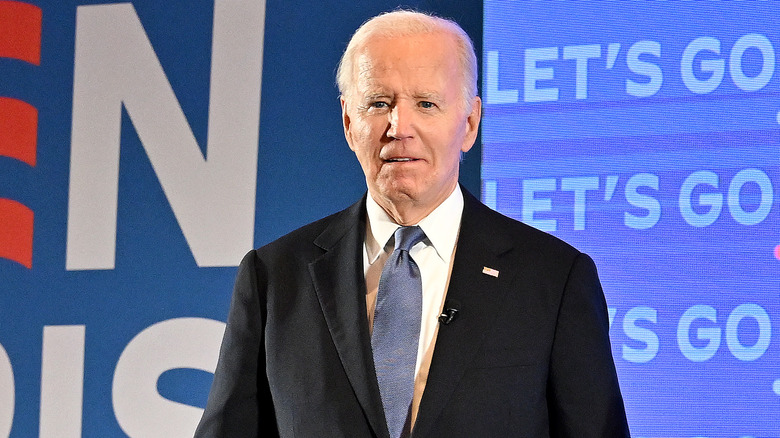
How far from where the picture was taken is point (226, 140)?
3324 mm

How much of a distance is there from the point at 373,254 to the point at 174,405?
5.28 feet

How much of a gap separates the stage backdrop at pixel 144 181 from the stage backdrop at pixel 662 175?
21.9 inches

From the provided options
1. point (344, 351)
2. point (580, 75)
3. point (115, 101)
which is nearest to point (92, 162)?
point (115, 101)

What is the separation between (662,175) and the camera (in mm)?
2639

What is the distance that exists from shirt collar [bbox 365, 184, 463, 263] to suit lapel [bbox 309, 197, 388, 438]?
0.03m

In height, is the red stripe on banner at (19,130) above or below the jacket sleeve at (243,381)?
above

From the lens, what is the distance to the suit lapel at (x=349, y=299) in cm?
174

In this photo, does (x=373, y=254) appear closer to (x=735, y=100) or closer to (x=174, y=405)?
(x=735, y=100)

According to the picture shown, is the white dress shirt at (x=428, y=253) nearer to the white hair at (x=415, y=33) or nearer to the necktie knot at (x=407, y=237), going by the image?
the necktie knot at (x=407, y=237)

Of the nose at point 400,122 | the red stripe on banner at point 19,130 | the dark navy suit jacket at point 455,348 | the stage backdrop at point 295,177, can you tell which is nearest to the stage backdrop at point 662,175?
the stage backdrop at point 295,177

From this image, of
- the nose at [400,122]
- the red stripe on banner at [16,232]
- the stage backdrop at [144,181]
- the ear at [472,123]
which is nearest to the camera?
the nose at [400,122]

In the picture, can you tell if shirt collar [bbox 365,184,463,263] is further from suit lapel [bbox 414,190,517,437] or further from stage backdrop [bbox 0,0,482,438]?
stage backdrop [bbox 0,0,482,438]

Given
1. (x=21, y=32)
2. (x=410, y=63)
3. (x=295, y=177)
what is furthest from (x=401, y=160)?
(x=21, y=32)

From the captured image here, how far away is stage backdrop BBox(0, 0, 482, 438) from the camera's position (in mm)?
3281
